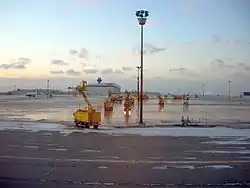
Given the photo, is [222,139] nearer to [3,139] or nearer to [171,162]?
[171,162]

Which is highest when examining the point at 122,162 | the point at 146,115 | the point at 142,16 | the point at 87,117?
the point at 142,16

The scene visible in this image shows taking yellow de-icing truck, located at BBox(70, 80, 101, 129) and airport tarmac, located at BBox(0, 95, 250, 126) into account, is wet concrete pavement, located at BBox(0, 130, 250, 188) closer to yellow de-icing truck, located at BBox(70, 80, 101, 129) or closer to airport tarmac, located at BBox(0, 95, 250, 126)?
yellow de-icing truck, located at BBox(70, 80, 101, 129)

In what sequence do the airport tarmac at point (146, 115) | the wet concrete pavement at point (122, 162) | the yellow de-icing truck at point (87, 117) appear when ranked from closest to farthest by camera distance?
the wet concrete pavement at point (122, 162) → the yellow de-icing truck at point (87, 117) → the airport tarmac at point (146, 115)

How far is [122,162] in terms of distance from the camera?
12594 mm

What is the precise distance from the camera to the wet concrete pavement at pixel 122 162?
32.2 feet

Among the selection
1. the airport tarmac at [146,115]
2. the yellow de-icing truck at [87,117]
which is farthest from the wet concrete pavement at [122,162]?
the airport tarmac at [146,115]

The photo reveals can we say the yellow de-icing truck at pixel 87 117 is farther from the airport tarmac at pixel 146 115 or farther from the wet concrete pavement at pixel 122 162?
the wet concrete pavement at pixel 122 162

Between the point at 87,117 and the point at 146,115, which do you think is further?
the point at 146,115

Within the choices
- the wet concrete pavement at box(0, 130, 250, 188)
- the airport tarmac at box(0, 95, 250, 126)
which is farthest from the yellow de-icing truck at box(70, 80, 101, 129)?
the wet concrete pavement at box(0, 130, 250, 188)

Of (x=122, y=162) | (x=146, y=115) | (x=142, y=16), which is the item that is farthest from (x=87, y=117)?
(x=146, y=115)

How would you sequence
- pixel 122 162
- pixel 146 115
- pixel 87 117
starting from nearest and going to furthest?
pixel 122 162
pixel 87 117
pixel 146 115

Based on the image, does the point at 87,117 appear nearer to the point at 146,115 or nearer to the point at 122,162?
the point at 122,162

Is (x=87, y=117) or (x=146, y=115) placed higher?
(x=87, y=117)

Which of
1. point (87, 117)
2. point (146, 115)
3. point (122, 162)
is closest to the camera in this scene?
point (122, 162)
